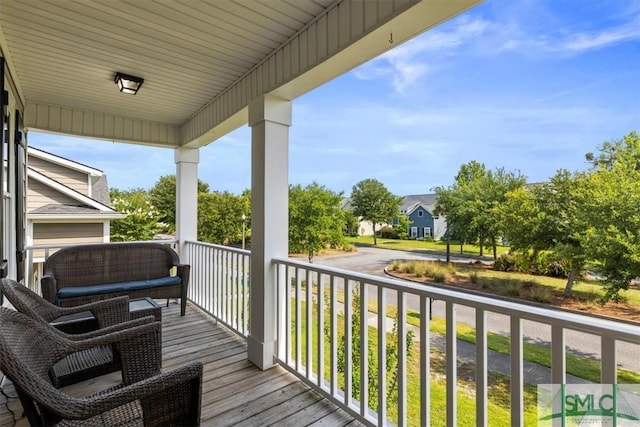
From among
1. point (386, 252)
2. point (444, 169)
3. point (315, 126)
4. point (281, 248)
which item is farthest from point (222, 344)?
point (315, 126)

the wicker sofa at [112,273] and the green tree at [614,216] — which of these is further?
the wicker sofa at [112,273]

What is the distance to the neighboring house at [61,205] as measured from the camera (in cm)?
492

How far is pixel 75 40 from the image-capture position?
8.04 feet

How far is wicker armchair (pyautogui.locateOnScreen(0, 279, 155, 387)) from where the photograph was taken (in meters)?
1.72

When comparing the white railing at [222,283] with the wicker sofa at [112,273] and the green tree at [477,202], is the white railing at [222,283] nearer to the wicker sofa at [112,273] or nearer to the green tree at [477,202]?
the wicker sofa at [112,273]

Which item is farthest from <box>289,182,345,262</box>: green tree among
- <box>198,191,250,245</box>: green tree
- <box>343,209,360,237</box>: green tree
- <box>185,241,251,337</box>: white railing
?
<box>198,191,250,245</box>: green tree

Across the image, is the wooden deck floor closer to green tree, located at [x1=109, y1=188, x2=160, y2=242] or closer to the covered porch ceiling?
the covered porch ceiling

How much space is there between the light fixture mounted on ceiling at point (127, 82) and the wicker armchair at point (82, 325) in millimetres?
1963

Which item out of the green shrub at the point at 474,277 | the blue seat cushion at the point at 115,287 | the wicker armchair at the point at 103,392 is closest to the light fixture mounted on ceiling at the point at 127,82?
the blue seat cushion at the point at 115,287

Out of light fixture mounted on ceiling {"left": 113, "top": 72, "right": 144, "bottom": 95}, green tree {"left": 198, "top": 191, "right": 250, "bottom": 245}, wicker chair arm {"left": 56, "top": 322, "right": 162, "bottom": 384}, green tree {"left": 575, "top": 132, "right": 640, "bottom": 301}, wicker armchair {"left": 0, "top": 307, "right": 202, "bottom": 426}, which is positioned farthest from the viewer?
green tree {"left": 198, "top": 191, "right": 250, "bottom": 245}

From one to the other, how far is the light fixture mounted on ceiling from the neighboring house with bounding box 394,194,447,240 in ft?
10.8

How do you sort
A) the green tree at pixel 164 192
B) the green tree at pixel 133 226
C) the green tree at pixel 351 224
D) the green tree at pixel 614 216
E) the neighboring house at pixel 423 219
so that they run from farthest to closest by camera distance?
the green tree at pixel 164 192 < the green tree at pixel 133 226 < the green tree at pixel 351 224 < the neighboring house at pixel 423 219 < the green tree at pixel 614 216

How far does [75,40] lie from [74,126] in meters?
1.99

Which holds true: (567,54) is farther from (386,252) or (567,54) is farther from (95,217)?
(95,217)
